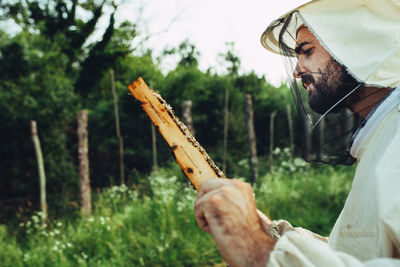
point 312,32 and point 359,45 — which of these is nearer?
point 359,45

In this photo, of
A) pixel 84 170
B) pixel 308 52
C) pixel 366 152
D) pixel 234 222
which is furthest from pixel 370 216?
pixel 84 170

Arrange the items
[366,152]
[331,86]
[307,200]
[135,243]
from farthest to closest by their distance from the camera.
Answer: [307,200] < [135,243] < [331,86] < [366,152]

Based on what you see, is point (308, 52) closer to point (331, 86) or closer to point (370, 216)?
point (331, 86)

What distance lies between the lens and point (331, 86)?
1500mm

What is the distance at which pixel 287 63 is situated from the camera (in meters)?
2.13

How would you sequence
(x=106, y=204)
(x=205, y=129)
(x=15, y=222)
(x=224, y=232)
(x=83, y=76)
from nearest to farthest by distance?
(x=224, y=232), (x=106, y=204), (x=15, y=222), (x=205, y=129), (x=83, y=76)

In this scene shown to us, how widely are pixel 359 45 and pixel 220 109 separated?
13444 millimetres

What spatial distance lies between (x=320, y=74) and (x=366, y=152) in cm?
53

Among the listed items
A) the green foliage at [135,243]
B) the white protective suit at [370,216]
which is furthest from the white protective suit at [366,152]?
the green foliage at [135,243]

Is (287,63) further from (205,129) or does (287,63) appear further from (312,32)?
(205,129)

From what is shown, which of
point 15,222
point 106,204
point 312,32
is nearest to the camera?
point 312,32

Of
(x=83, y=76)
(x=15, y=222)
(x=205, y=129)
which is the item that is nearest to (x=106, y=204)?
(x=15, y=222)

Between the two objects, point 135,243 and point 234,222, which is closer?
point 234,222

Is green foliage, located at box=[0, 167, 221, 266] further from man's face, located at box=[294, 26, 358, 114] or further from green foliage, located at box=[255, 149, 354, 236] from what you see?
man's face, located at box=[294, 26, 358, 114]
